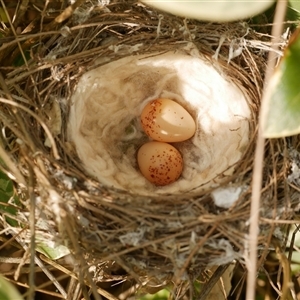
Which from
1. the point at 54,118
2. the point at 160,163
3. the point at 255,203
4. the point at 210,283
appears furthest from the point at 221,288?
the point at 54,118

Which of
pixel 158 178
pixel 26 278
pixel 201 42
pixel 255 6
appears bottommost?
pixel 26 278

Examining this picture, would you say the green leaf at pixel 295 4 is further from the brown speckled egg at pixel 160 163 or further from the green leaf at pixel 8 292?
the green leaf at pixel 8 292

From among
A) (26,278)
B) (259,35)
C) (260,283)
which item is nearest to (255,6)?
(259,35)

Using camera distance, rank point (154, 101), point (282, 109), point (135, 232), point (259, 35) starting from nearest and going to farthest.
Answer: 1. point (282, 109)
2. point (135, 232)
3. point (259, 35)
4. point (154, 101)

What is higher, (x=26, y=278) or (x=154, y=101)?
(x=154, y=101)

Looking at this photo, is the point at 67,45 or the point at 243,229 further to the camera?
the point at 67,45

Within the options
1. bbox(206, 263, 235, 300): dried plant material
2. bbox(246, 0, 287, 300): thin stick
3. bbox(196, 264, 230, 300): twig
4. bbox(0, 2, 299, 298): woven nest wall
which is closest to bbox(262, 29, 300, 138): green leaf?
bbox(246, 0, 287, 300): thin stick

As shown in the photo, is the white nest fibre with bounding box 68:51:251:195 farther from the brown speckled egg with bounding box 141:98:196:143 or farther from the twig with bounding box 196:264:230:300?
the twig with bounding box 196:264:230:300

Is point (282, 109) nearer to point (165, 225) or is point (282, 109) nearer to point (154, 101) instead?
point (165, 225)
